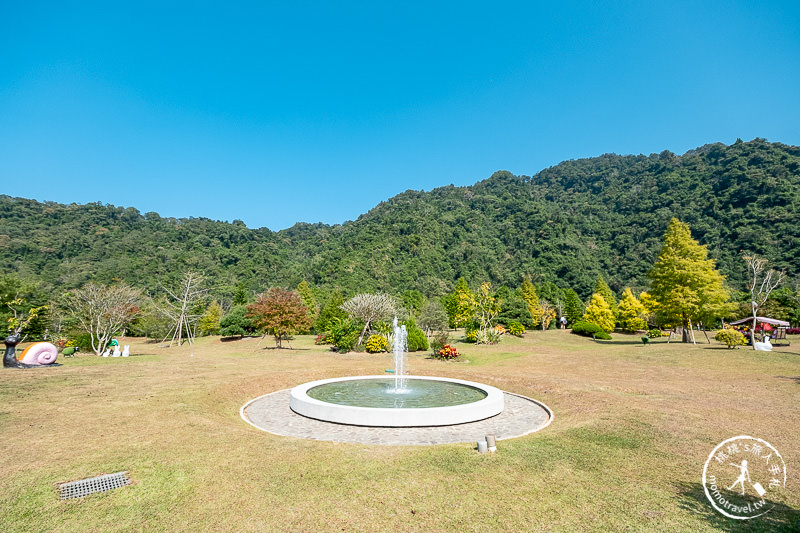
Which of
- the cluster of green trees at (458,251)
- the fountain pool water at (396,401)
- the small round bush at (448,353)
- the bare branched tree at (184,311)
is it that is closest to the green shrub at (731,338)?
the cluster of green trees at (458,251)

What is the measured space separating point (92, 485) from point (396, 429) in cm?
577

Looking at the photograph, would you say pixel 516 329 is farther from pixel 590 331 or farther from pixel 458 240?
pixel 458 240

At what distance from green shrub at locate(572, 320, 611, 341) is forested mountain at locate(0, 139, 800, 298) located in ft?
90.6

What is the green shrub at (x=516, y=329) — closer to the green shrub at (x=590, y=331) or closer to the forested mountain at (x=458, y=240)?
the green shrub at (x=590, y=331)

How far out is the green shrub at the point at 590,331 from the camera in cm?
3422

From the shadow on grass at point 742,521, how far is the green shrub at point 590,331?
32.3 m

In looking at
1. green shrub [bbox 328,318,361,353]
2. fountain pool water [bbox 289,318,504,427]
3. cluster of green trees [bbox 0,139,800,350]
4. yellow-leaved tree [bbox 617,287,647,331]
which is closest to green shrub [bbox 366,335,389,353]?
green shrub [bbox 328,318,361,353]

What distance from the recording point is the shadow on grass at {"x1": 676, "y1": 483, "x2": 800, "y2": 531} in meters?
4.41

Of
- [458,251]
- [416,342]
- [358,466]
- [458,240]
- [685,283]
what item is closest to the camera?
[358,466]

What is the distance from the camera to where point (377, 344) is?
25312 mm

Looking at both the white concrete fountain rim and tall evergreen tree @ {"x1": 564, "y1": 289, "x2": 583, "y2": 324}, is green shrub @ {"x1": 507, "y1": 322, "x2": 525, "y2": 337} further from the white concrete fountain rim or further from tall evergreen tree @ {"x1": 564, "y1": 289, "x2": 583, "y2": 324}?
the white concrete fountain rim

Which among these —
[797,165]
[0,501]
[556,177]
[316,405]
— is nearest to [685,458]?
[316,405]

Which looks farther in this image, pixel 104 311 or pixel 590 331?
pixel 590 331

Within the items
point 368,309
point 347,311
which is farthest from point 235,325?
point 368,309
